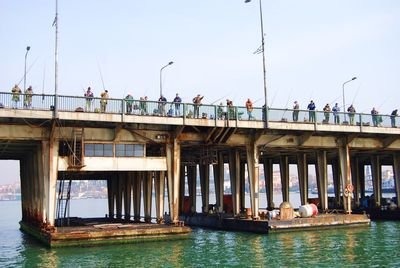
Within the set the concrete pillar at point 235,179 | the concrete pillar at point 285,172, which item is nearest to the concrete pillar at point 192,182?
the concrete pillar at point 235,179

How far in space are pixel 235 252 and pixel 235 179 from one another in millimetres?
17554

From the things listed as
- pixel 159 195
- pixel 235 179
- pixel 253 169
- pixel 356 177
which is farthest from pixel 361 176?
pixel 159 195

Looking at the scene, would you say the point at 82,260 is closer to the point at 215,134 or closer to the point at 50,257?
the point at 50,257

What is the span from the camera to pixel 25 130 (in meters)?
35.5

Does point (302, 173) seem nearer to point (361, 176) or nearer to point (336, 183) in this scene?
point (336, 183)

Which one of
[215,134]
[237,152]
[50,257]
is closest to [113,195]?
[237,152]

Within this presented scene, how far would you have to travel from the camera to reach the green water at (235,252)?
27891mm

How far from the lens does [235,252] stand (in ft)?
105

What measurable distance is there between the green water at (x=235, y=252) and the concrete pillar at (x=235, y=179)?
25.5ft

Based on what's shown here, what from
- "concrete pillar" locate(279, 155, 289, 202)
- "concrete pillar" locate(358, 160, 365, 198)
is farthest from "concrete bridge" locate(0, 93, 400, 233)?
"concrete pillar" locate(358, 160, 365, 198)

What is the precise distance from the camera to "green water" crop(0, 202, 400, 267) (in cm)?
2789

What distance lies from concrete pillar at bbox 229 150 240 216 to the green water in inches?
306

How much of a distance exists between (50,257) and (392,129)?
1291 inches

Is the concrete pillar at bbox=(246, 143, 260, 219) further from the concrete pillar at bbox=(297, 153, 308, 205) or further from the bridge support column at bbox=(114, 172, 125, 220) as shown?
the bridge support column at bbox=(114, 172, 125, 220)
